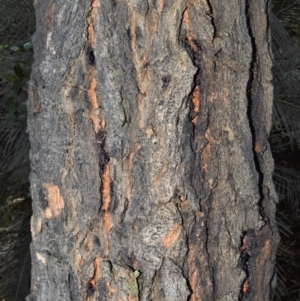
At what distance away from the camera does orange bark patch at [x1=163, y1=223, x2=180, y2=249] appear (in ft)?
2.09

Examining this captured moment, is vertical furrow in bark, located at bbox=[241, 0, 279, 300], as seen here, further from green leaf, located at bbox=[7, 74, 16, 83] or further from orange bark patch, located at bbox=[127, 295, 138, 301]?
green leaf, located at bbox=[7, 74, 16, 83]

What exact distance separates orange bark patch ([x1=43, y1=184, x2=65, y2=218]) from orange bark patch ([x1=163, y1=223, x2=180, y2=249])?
0.12 meters

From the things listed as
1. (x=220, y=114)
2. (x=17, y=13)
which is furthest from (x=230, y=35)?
(x=17, y=13)

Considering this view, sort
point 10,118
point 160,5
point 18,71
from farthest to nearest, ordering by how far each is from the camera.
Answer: point 10,118
point 18,71
point 160,5

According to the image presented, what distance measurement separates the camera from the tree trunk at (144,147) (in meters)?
0.62

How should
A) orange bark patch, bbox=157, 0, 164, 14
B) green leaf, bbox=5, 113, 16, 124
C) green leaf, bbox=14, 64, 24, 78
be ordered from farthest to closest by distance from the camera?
green leaf, bbox=5, 113, 16, 124
green leaf, bbox=14, 64, 24, 78
orange bark patch, bbox=157, 0, 164, 14

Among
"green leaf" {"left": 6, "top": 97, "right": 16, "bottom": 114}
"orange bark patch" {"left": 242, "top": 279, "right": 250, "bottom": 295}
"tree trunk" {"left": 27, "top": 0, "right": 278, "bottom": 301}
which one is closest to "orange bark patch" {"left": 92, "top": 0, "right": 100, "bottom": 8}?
"tree trunk" {"left": 27, "top": 0, "right": 278, "bottom": 301}

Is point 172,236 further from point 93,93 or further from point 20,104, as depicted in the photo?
point 20,104

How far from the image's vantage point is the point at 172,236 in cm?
64

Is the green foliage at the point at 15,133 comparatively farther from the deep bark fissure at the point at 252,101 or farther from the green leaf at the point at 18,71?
the deep bark fissure at the point at 252,101

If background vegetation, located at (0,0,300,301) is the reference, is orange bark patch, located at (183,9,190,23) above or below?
above

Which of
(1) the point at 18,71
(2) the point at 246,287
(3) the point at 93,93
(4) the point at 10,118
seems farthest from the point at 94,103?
(4) the point at 10,118

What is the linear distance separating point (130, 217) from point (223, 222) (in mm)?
109

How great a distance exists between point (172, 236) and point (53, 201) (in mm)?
140
